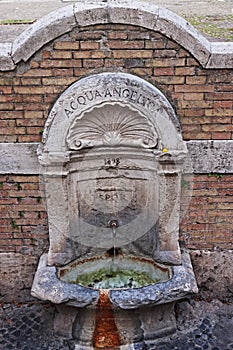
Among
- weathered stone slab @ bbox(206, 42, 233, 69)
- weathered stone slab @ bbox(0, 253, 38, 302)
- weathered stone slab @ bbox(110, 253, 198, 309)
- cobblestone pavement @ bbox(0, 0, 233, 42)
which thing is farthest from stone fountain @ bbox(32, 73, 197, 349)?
cobblestone pavement @ bbox(0, 0, 233, 42)

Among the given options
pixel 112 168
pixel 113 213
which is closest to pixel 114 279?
pixel 113 213

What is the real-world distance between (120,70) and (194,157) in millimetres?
1094

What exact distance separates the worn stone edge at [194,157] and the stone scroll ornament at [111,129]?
40 cm

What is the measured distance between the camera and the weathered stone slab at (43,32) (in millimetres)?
3930

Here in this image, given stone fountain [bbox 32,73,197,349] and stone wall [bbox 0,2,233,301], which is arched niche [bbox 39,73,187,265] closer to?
stone fountain [bbox 32,73,197,349]

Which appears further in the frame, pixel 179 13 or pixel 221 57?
pixel 179 13

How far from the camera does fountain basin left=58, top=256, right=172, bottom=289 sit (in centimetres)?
458

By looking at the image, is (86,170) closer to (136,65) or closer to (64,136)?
(64,136)

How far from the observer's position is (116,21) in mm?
3945

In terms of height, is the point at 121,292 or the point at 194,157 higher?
the point at 194,157

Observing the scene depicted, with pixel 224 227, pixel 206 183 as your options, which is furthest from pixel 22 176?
pixel 224 227

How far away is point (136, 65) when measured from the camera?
13.5 feet

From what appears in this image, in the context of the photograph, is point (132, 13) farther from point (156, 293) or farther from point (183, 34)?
point (156, 293)

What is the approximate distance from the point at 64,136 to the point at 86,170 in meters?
0.50
